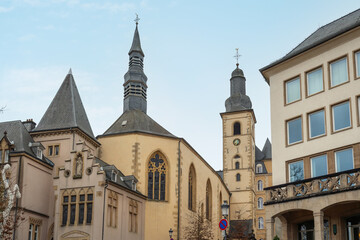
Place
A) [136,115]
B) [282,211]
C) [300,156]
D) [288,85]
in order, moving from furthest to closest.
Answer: [136,115]
[288,85]
[300,156]
[282,211]

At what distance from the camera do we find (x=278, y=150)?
2864cm

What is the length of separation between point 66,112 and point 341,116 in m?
27.8

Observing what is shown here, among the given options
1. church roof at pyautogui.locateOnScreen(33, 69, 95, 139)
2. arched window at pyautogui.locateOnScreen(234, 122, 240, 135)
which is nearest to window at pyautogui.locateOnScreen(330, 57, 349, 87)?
church roof at pyautogui.locateOnScreen(33, 69, 95, 139)

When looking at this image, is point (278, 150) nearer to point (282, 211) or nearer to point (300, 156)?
point (300, 156)

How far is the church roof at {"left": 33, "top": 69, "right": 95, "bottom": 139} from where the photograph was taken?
45547mm

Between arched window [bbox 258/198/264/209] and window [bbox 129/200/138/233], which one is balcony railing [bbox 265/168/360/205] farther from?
arched window [bbox 258/198/264/209]

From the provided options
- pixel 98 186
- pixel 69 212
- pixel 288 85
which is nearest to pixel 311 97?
pixel 288 85

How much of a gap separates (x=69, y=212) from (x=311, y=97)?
2178 centimetres

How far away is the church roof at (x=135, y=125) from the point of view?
170 ft

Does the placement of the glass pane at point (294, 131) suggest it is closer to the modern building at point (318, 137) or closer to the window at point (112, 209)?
the modern building at point (318, 137)

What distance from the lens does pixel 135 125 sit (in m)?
52.4

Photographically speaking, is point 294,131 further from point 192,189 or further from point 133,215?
point 192,189

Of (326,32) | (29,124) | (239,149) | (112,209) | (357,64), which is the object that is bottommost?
(112,209)

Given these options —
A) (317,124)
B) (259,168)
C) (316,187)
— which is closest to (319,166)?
(317,124)
